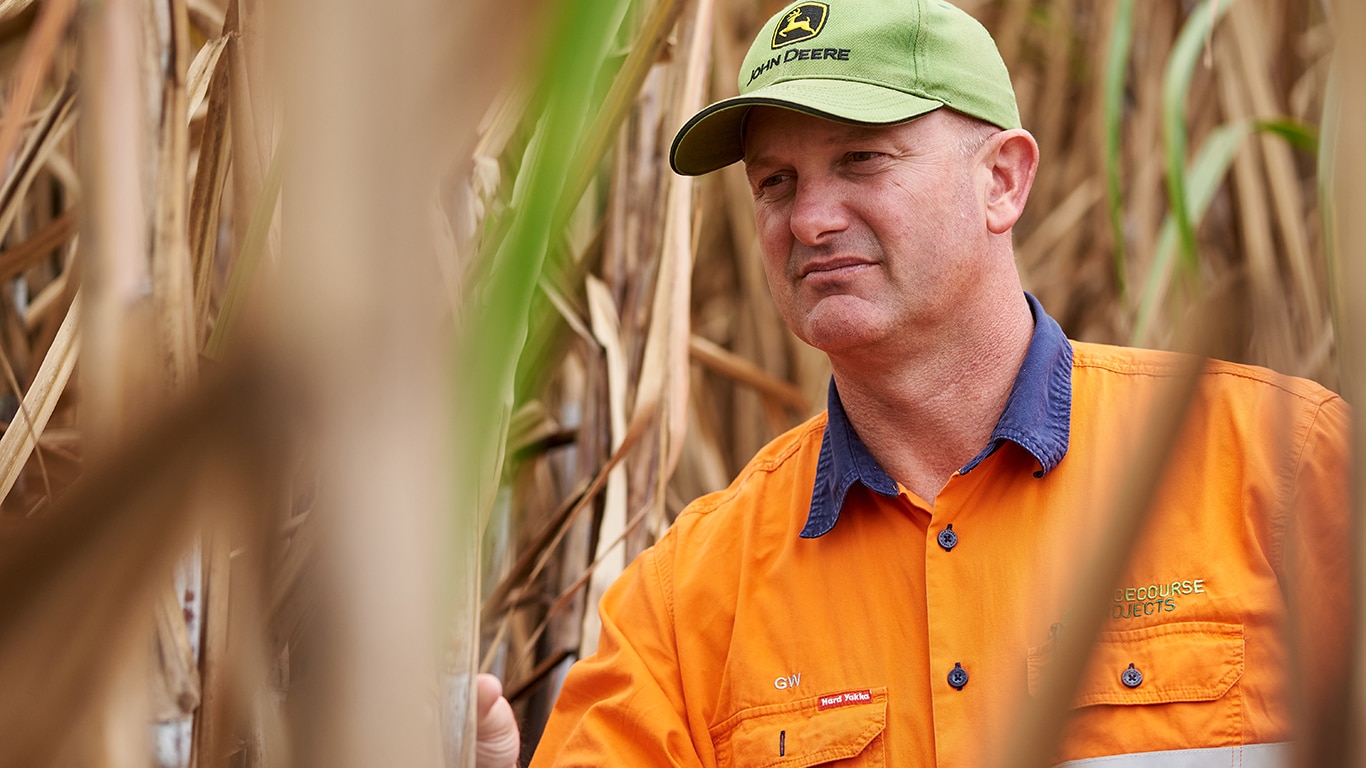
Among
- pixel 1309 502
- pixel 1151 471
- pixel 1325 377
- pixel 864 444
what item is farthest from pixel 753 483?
pixel 1151 471

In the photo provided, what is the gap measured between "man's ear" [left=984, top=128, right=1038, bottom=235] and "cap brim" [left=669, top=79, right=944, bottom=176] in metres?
0.10

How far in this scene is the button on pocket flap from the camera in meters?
1.09

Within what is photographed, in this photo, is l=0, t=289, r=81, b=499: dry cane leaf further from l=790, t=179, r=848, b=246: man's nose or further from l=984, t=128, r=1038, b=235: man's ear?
l=984, t=128, r=1038, b=235: man's ear

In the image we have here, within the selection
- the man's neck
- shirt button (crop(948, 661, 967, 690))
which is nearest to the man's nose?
the man's neck

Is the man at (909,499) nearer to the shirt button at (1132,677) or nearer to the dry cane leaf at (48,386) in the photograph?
the shirt button at (1132,677)

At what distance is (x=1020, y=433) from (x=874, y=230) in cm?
22

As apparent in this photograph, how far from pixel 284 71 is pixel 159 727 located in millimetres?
390

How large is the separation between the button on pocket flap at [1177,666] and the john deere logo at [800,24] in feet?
2.02

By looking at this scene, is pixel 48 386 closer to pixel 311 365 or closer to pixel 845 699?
pixel 311 365

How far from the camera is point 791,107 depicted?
1.17 metres

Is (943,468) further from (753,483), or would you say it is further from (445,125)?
(445,125)

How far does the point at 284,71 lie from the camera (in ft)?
0.60

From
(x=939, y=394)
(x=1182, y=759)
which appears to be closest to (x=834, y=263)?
(x=939, y=394)

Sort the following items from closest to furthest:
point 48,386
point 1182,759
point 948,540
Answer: point 48,386 → point 1182,759 → point 948,540
